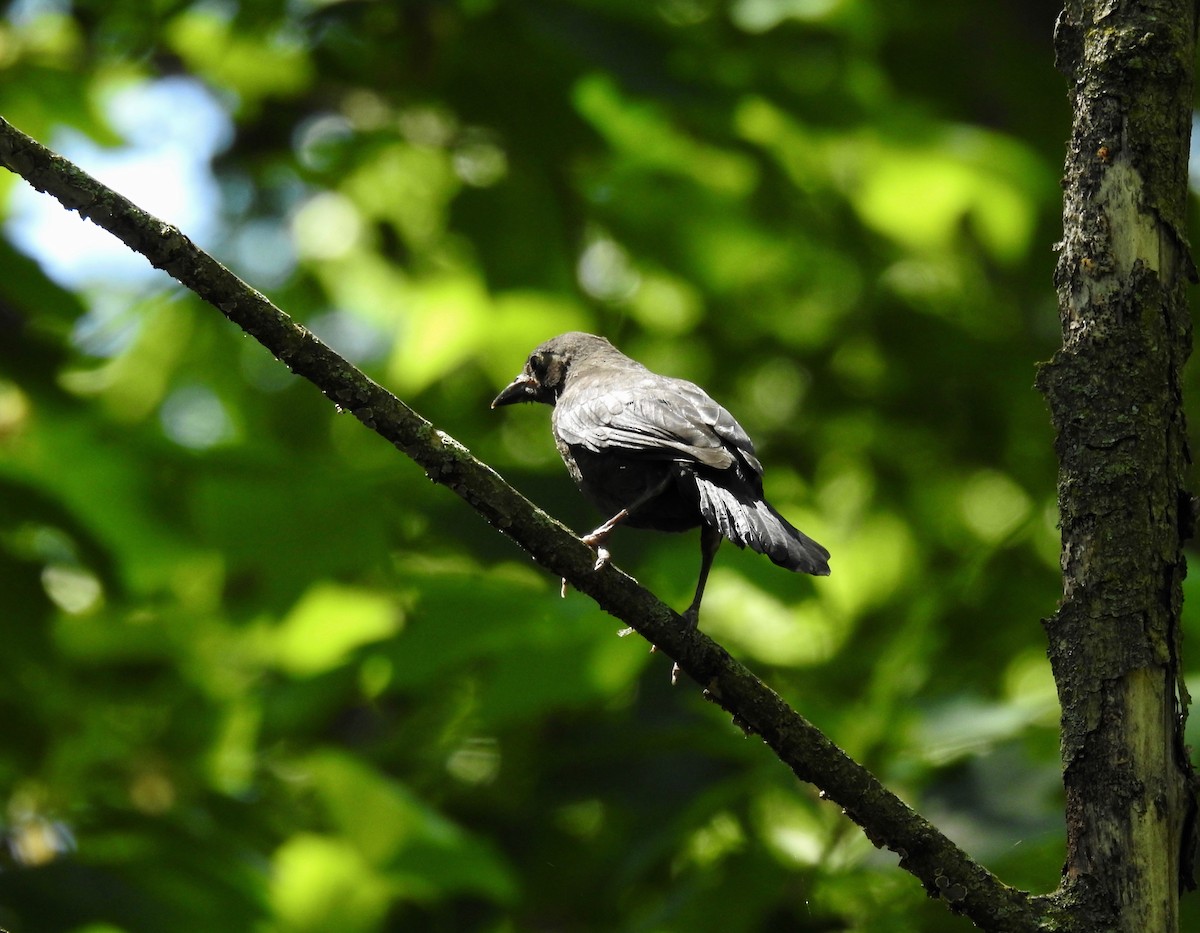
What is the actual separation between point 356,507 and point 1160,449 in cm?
290

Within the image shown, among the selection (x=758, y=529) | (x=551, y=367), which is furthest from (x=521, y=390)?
(x=758, y=529)

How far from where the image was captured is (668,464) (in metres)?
3.67

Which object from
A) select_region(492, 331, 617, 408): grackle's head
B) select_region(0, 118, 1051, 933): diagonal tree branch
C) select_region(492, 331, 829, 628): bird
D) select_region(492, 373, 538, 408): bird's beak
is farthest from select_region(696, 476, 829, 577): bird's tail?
select_region(492, 373, 538, 408): bird's beak

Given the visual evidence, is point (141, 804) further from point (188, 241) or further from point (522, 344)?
point (188, 241)

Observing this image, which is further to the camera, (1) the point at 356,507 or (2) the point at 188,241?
Result: (1) the point at 356,507

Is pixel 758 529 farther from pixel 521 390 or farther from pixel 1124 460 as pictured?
pixel 521 390

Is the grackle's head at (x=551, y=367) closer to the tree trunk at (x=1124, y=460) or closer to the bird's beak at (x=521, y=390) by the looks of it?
the bird's beak at (x=521, y=390)

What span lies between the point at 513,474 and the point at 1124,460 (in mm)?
3023

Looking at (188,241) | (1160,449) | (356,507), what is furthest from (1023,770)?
(188,241)

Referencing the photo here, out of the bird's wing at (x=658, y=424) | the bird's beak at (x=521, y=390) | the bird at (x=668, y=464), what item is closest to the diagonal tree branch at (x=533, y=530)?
the bird at (x=668, y=464)

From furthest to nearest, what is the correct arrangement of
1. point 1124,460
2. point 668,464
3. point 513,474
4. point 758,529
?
1. point 513,474
2. point 668,464
3. point 758,529
4. point 1124,460

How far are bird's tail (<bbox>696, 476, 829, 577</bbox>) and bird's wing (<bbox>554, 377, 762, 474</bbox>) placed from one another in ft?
0.34

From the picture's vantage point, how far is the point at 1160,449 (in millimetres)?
2148

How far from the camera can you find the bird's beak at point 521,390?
4.95 meters
